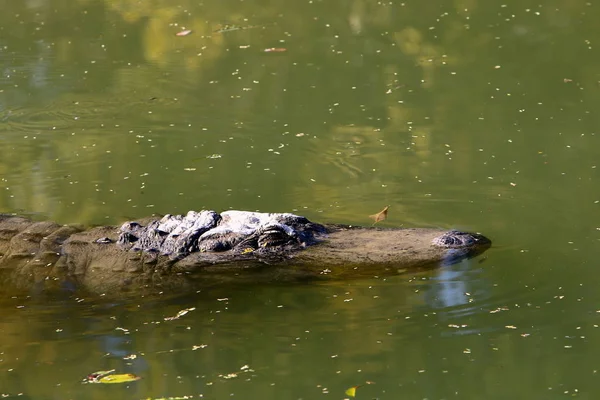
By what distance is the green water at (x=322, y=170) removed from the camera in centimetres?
565

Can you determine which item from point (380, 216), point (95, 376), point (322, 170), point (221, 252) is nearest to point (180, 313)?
point (221, 252)

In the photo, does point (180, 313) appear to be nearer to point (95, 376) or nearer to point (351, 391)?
point (95, 376)

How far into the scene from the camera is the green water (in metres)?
5.65

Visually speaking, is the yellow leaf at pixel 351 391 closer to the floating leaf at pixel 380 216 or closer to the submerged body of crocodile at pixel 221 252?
the submerged body of crocodile at pixel 221 252

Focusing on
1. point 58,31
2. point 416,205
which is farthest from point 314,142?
point 58,31

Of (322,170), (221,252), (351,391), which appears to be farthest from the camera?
(322,170)

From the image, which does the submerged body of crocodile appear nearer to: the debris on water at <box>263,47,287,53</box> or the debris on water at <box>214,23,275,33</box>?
the debris on water at <box>263,47,287,53</box>

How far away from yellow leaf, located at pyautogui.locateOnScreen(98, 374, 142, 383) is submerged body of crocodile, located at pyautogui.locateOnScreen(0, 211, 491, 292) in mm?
1178

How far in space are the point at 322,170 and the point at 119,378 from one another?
3.34 m

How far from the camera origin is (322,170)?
840cm

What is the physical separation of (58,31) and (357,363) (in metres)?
8.08

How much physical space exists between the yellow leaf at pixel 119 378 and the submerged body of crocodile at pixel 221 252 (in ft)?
3.86

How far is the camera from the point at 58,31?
1227cm

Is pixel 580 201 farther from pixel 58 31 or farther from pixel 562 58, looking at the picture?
pixel 58 31
